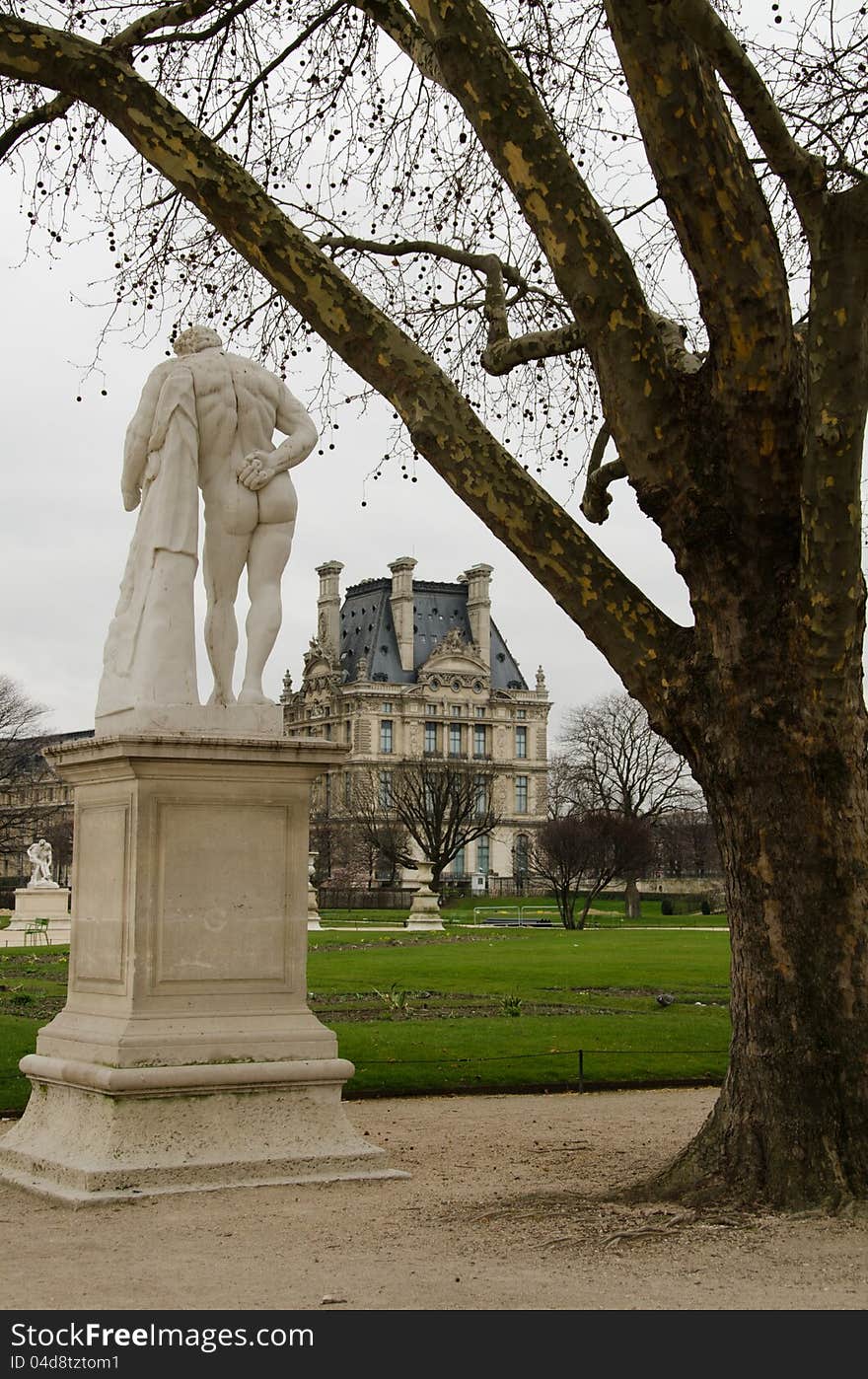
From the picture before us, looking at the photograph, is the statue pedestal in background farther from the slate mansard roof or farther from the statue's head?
the slate mansard roof

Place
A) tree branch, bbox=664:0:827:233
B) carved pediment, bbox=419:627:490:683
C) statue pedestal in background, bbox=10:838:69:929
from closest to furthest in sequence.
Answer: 1. tree branch, bbox=664:0:827:233
2. statue pedestal in background, bbox=10:838:69:929
3. carved pediment, bbox=419:627:490:683

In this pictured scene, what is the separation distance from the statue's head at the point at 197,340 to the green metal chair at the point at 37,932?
91.4ft

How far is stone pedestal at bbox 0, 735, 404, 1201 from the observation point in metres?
8.20

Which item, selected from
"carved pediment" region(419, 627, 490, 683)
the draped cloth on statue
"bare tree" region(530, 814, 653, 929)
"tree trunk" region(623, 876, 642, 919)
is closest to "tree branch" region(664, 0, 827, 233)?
the draped cloth on statue

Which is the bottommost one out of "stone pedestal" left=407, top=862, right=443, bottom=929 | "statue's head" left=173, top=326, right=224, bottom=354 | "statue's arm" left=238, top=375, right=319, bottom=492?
"stone pedestal" left=407, top=862, right=443, bottom=929

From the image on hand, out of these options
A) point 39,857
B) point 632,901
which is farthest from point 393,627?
point 39,857

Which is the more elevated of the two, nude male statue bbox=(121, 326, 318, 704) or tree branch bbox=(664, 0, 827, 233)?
tree branch bbox=(664, 0, 827, 233)

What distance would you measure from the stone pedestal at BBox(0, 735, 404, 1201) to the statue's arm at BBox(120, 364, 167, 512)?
5.06 ft

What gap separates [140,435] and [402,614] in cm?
10865

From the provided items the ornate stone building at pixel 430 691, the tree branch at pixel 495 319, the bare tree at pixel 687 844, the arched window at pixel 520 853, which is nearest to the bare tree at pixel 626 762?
the bare tree at pixel 687 844

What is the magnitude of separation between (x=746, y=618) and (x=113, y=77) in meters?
4.01

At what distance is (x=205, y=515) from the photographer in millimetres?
9383

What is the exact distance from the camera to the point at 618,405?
293 inches
